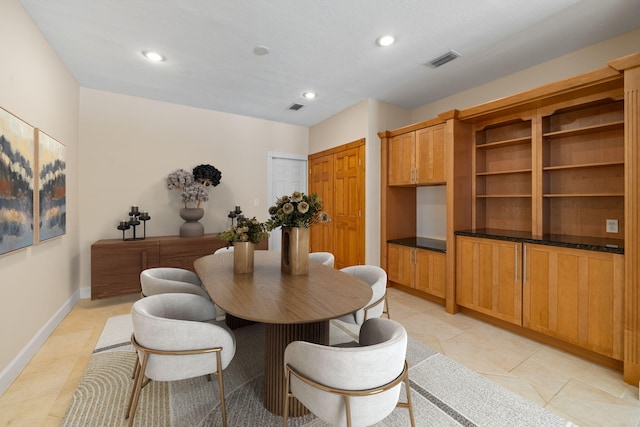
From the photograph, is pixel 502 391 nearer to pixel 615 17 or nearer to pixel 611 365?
pixel 611 365

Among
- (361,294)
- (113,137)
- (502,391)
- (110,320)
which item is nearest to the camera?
(361,294)

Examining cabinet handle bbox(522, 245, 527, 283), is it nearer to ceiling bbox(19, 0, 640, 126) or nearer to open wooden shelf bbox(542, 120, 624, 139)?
open wooden shelf bbox(542, 120, 624, 139)

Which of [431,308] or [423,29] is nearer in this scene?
[423,29]

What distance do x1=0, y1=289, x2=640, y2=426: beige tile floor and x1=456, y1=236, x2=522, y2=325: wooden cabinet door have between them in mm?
215

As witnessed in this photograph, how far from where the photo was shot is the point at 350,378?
3.46ft

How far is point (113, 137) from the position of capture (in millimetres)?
3729

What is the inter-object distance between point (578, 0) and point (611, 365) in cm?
277

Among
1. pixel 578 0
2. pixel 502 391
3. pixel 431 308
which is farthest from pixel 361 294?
pixel 578 0

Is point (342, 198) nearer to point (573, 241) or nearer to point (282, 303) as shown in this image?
point (573, 241)

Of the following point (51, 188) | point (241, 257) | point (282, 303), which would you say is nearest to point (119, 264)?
point (51, 188)

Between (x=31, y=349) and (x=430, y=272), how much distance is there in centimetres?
392

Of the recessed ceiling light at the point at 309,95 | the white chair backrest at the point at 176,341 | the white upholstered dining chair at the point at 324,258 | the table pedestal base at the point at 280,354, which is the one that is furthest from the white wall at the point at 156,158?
the table pedestal base at the point at 280,354

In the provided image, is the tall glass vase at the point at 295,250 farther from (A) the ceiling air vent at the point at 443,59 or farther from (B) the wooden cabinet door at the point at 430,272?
(A) the ceiling air vent at the point at 443,59

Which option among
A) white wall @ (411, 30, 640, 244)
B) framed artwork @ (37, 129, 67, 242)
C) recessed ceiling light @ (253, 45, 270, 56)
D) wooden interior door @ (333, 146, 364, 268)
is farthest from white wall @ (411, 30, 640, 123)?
framed artwork @ (37, 129, 67, 242)
